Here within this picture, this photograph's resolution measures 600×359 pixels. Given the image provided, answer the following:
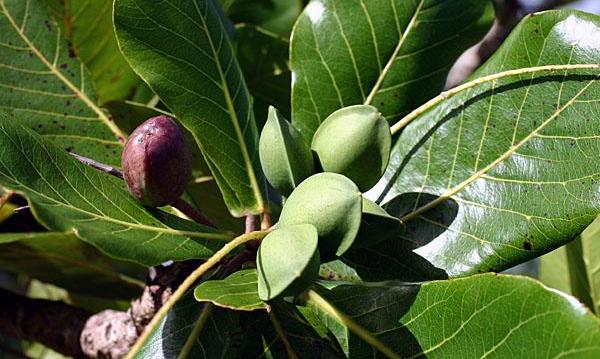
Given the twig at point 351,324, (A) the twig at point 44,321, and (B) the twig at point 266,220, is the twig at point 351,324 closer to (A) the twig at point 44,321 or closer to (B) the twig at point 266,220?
(B) the twig at point 266,220

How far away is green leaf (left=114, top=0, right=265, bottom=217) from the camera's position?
115 centimetres

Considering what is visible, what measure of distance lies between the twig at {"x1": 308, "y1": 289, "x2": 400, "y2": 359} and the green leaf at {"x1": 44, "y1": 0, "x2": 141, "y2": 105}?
0.62 meters

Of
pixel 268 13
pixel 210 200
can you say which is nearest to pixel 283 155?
pixel 210 200

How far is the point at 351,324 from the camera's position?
41.6 inches

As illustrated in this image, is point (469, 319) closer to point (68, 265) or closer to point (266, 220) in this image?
point (266, 220)

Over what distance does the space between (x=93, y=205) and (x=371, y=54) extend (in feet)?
1.67

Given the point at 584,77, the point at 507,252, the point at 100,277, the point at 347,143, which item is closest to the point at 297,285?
the point at 347,143

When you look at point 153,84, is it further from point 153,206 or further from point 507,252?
point 507,252

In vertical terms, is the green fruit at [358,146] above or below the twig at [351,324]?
above

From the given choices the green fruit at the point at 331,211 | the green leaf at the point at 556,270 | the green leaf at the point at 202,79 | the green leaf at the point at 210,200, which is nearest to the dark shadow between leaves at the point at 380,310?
the green fruit at the point at 331,211

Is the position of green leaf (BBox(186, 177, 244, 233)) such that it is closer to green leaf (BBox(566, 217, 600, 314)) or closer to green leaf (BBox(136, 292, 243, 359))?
green leaf (BBox(136, 292, 243, 359))

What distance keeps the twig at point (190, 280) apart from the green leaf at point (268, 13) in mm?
985

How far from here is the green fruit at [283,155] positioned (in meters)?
1.05

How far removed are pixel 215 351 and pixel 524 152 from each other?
52 cm
